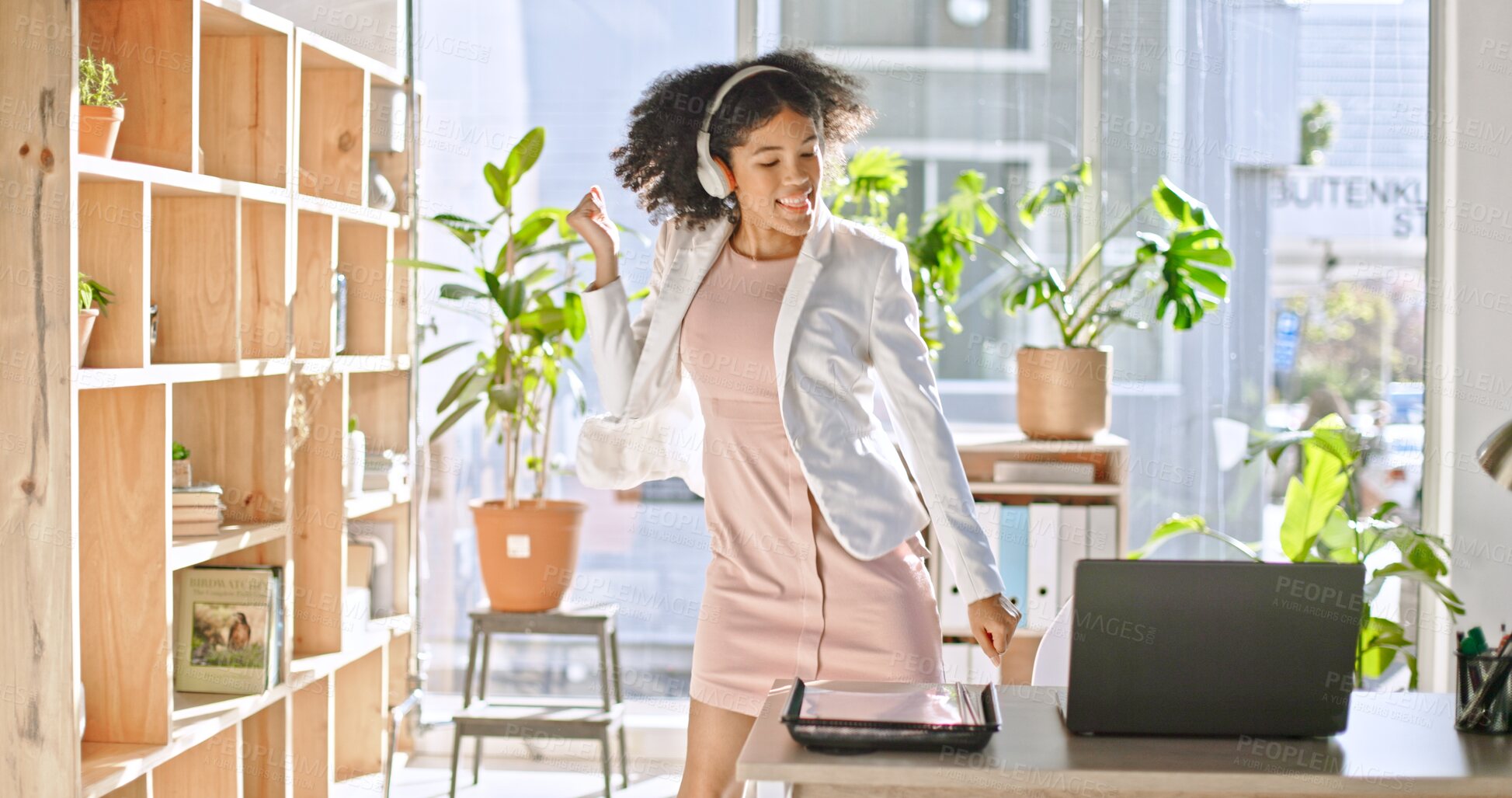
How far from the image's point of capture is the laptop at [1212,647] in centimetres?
148

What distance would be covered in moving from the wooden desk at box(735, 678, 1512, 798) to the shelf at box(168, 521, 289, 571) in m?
1.66

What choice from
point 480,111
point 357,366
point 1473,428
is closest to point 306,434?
point 357,366

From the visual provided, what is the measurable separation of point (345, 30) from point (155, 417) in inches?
63.5

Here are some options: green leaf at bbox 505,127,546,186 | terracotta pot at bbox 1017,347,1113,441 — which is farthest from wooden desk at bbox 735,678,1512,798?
green leaf at bbox 505,127,546,186

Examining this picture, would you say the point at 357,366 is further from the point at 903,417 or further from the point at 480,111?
the point at 903,417

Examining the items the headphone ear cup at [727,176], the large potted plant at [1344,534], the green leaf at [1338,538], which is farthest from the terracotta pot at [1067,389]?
the headphone ear cup at [727,176]

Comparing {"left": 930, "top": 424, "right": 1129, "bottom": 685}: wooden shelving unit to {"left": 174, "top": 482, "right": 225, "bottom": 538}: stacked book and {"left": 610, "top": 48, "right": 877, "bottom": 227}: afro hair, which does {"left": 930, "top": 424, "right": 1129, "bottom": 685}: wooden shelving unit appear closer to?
{"left": 610, "top": 48, "right": 877, "bottom": 227}: afro hair

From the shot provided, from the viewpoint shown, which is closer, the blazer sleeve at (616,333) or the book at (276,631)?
the blazer sleeve at (616,333)

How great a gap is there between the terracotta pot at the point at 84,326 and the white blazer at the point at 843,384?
88 cm

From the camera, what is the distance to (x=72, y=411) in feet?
7.56

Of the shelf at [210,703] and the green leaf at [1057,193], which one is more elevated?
the green leaf at [1057,193]

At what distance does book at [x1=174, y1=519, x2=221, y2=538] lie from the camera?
291 centimetres

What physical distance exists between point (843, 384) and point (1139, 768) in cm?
90

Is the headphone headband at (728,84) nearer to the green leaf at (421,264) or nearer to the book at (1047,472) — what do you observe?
the green leaf at (421,264)
